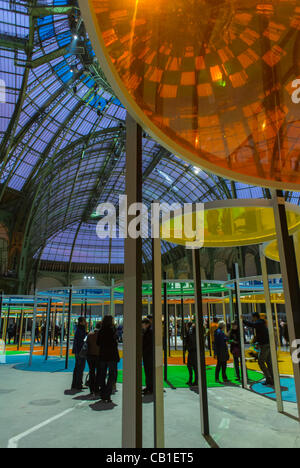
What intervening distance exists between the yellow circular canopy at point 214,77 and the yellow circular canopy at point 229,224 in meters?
0.95

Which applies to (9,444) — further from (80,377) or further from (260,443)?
(80,377)

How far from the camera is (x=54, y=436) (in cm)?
490

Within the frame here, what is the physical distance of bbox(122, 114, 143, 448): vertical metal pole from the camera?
2.50 meters

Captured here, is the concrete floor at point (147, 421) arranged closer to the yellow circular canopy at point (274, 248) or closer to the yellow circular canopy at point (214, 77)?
the yellow circular canopy at point (274, 248)

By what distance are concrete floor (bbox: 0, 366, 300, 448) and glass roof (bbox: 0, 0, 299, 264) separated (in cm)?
1871

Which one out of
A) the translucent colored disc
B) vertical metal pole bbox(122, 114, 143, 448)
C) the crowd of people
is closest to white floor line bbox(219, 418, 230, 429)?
the crowd of people

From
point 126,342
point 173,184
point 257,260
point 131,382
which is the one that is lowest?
point 131,382

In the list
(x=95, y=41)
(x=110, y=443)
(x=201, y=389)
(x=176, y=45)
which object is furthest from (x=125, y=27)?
(x=110, y=443)

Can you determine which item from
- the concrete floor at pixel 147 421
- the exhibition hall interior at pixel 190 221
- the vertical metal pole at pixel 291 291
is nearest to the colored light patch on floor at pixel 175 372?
the exhibition hall interior at pixel 190 221

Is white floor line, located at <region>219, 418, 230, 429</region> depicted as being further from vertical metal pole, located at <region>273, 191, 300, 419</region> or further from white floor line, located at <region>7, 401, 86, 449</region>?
white floor line, located at <region>7, 401, 86, 449</region>

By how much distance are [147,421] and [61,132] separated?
2601 centimetres

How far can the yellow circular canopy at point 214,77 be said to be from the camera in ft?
9.14

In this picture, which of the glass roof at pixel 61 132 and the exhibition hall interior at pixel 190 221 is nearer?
the exhibition hall interior at pixel 190 221

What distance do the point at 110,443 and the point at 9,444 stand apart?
56.8 inches
